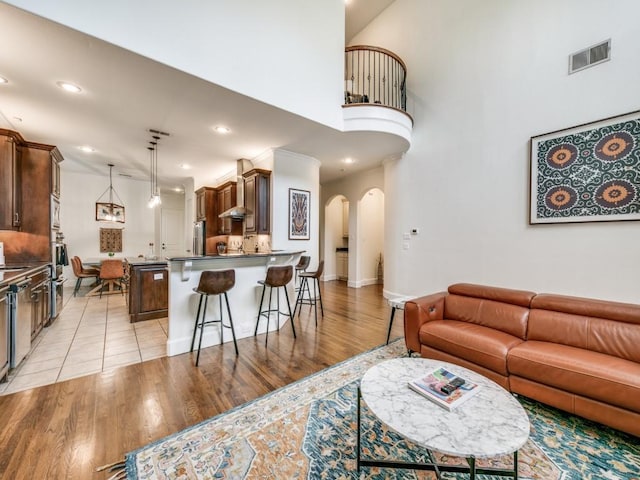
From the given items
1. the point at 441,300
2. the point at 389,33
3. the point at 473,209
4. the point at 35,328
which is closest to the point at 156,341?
the point at 35,328

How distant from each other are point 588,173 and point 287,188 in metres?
4.29

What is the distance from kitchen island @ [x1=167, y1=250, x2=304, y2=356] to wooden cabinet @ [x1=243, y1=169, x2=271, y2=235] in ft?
4.62

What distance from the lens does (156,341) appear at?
3295mm

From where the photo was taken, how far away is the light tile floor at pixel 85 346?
2467 mm

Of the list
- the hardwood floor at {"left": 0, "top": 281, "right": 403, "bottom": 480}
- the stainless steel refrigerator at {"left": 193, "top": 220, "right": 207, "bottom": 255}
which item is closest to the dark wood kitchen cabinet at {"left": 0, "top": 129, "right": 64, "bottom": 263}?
the hardwood floor at {"left": 0, "top": 281, "right": 403, "bottom": 480}

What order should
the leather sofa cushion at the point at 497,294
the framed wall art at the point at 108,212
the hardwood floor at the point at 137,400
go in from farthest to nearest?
1. the framed wall art at the point at 108,212
2. the leather sofa cushion at the point at 497,294
3. the hardwood floor at the point at 137,400

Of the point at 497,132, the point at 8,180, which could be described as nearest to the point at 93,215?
the point at 8,180

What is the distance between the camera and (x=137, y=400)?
6.89 ft

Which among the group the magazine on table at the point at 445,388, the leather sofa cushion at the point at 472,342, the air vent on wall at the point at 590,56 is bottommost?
the leather sofa cushion at the point at 472,342

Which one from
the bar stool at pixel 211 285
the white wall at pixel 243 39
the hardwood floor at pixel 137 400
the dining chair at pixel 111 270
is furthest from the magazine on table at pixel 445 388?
the dining chair at pixel 111 270

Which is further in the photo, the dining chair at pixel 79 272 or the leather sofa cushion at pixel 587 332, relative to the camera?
the dining chair at pixel 79 272

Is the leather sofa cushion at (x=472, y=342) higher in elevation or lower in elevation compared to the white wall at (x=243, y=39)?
lower

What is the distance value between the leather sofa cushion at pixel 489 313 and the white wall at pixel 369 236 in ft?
13.1

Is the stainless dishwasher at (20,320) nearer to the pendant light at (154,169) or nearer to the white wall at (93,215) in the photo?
the pendant light at (154,169)
